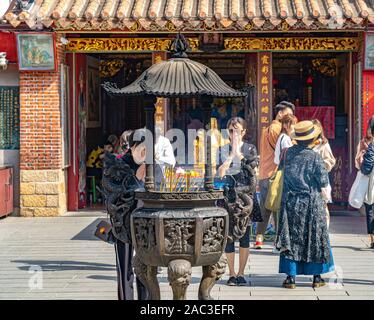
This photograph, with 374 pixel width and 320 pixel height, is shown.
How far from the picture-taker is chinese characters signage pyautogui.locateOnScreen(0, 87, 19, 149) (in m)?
15.2

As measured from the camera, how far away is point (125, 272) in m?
7.92

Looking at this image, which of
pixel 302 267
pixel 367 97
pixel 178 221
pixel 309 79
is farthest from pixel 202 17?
pixel 178 221

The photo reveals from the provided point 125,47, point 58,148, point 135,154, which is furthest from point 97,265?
point 125,47

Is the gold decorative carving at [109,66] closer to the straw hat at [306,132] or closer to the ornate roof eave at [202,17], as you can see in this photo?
the ornate roof eave at [202,17]

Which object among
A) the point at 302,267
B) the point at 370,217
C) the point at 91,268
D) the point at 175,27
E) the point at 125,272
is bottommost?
the point at 91,268

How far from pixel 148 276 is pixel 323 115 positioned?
928 cm

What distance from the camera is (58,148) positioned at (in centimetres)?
1482

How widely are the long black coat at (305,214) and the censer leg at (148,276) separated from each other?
2.07 metres

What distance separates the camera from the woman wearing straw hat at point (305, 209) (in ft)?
29.6

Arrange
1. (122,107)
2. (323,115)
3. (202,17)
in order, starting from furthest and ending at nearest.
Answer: (122,107) < (323,115) < (202,17)

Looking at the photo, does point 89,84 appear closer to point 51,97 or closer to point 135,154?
point 51,97

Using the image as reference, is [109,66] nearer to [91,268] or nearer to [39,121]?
[39,121]

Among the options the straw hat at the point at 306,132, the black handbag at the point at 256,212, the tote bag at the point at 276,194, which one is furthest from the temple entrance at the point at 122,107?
the straw hat at the point at 306,132

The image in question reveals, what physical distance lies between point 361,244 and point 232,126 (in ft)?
9.96
